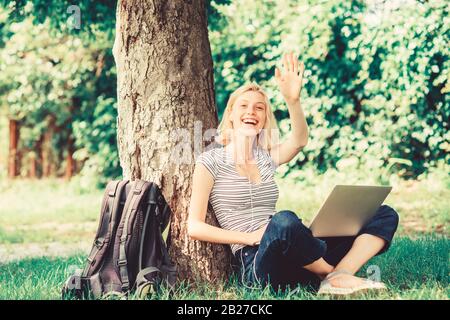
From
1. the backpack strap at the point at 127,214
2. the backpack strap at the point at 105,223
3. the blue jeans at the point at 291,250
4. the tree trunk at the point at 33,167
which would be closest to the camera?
the blue jeans at the point at 291,250

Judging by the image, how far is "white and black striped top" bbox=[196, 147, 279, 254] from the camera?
3.45 meters

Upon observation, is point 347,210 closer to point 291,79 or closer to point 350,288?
point 350,288

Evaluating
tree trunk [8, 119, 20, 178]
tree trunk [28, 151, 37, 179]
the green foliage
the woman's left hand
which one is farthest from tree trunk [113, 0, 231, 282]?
tree trunk [28, 151, 37, 179]

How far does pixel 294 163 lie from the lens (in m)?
9.06

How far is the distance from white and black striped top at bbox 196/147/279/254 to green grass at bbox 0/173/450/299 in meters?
0.36

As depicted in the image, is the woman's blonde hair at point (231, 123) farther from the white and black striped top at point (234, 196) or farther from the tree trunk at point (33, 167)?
the tree trunk at point (33, 167)

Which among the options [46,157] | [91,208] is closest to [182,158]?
[91,208]

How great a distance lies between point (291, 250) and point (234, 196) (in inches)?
19.4

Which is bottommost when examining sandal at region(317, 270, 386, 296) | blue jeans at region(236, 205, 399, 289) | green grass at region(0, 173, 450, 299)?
green grass at region(0, 173, 450, 299)

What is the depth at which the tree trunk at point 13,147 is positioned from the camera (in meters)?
14.1

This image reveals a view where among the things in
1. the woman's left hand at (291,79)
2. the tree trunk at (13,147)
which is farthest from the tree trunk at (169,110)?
the tree trunk at (13,147)

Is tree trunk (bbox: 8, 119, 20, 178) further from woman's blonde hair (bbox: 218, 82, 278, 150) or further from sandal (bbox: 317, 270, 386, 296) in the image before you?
sandal (bbox: 317, 270, 386, 296)

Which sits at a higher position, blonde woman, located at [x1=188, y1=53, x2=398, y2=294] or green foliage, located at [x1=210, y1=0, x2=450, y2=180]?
green foliage, located at [x1=210, y1=0, x2=450, y2=180]
